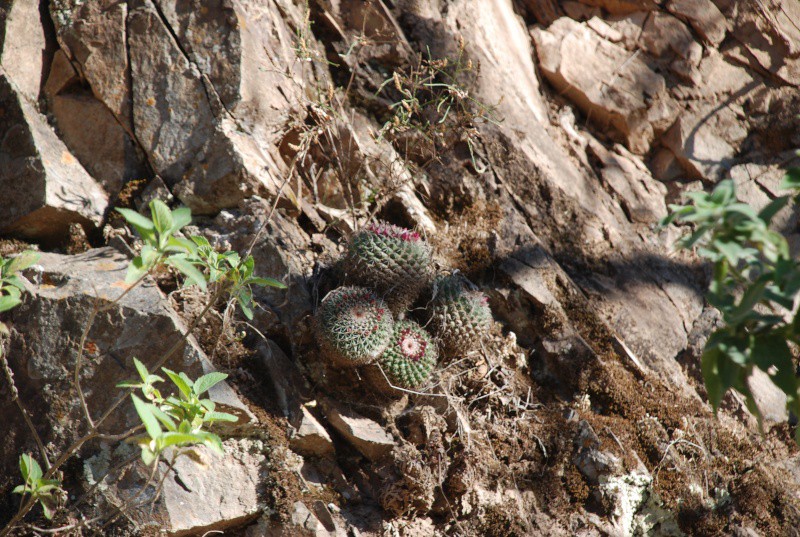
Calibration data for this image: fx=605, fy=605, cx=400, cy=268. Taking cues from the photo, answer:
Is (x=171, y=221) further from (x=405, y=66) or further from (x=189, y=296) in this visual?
(x=405, y=66)

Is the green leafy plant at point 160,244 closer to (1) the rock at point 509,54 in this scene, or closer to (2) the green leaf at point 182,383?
(2) the green leaf at point 182,383

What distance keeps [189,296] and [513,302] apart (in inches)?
69.3

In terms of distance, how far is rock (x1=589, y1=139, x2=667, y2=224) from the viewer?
13.8ft

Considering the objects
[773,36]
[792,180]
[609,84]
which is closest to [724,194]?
[792,180]

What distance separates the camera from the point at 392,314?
3.10m

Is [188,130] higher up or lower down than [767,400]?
lower down

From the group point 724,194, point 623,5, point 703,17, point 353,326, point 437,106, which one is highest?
point 703,17

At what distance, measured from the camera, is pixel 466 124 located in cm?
389

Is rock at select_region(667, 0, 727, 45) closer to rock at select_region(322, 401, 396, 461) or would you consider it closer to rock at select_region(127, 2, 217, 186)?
rock at select_region(127, 2, 217, 186)

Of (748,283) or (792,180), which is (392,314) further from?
(792,180)

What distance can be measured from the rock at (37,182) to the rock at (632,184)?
3.29 m

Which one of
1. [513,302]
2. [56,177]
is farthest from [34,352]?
[513,302]

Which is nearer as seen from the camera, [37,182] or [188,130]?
[37,182]

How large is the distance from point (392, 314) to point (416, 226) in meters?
0.71
